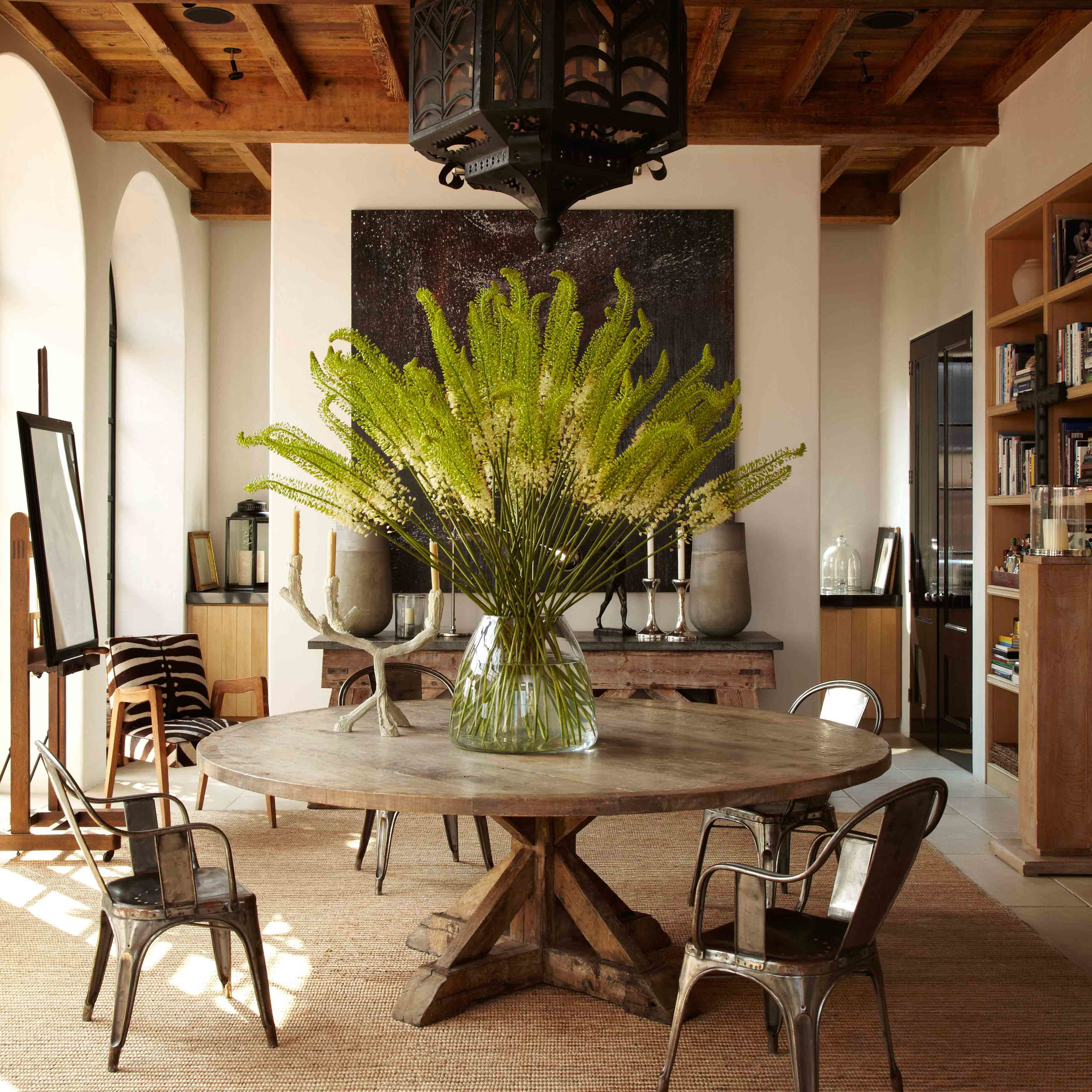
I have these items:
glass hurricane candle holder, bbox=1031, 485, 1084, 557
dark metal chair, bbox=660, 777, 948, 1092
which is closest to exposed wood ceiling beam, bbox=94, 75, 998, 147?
glass hurricane candle holder, bbox=1031, 485, 1084, 557

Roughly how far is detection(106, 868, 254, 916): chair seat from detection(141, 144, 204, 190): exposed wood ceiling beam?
449 centimetres

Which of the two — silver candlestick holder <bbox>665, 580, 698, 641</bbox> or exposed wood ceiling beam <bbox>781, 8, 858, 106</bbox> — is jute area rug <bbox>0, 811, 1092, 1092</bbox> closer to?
silver candlestick holder <bbox>665, 580, 698, 641</bbox>

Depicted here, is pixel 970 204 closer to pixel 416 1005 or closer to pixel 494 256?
pixel 494 256

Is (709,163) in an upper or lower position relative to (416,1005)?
upper

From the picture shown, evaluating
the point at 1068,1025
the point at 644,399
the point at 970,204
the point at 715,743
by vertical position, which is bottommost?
the point at 1068,1025

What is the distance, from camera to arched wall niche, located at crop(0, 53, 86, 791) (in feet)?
16.8

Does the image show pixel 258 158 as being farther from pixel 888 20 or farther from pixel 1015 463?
pixel 1015 463

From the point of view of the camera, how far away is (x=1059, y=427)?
16.4 ft

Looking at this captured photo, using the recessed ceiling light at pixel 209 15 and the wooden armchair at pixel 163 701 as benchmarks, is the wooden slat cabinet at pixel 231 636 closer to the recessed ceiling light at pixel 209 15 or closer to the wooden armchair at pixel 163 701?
the wooden armchair at pixel 163 701

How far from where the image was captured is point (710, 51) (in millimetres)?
4809

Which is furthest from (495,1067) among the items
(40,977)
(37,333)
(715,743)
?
(37,333)

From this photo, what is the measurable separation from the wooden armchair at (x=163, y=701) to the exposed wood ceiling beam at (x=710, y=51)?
3168 mm

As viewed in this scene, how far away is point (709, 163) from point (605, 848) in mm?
3212

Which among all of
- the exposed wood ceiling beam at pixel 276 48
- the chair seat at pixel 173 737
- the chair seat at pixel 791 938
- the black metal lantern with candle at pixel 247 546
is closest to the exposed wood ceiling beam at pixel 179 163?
the exposed wood ceiling beam at pixel 276 48
